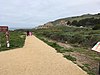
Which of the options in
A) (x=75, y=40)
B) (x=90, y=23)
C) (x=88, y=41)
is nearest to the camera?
(x=88, y=41)

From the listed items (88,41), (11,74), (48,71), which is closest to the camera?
(11,74)

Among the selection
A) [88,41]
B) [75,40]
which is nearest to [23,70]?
[88,41]

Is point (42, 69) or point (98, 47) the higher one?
point (98, 47)

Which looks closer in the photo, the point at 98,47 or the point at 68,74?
the point at 98,47

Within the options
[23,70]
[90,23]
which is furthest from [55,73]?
[90,23]

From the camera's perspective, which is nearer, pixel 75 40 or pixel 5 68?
pixel 5 68

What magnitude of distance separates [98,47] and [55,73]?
8.51 ft

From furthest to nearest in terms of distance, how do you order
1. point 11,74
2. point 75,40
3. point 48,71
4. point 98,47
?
1. point 75,40
2. point 48,71
3. point 11,74
4. point 98,47

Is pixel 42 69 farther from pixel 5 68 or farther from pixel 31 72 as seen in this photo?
pixel 5 68

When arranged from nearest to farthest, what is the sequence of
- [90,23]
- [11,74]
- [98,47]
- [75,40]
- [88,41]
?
1. [98,47]
2. [11,74]
3. [88,41]
4. [75,40]
5. [90,23]

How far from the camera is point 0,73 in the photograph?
11500 millimetres

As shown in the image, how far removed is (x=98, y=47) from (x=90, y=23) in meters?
87.5

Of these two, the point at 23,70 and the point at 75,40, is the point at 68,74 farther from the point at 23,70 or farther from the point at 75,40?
the point at 75,40

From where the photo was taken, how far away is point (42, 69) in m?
12.6
